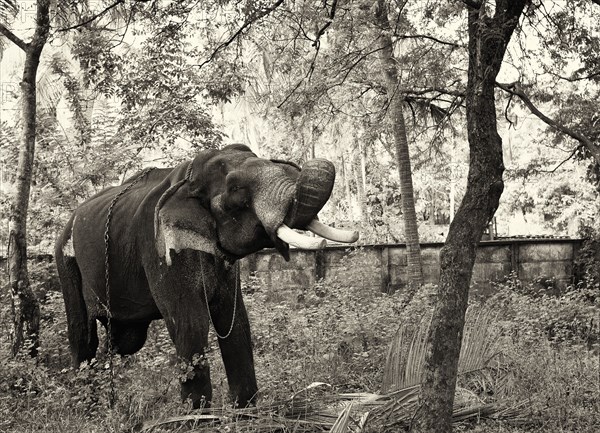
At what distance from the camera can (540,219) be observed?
36.9 meters

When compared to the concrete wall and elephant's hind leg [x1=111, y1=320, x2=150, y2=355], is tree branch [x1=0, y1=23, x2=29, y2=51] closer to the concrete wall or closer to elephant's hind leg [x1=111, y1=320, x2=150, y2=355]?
elephant's hind leg [x1=111, y1=320, x2=150, y2=355]

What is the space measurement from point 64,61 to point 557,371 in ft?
24.6

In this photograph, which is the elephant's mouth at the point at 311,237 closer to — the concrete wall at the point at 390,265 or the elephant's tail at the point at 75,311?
the elephant's tail at the point at 75,311

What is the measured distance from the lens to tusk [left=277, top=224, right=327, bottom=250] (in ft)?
15.5

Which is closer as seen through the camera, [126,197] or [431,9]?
[126,197]

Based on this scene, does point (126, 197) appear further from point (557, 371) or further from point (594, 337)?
point (594, 337)

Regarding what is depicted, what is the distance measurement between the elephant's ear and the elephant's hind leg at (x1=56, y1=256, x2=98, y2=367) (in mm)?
1810

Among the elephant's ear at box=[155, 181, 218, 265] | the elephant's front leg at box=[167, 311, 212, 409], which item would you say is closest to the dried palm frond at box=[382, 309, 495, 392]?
the elephant's front leg at box=[167, 311, 212, 409]

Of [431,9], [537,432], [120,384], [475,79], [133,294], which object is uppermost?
[431,9]

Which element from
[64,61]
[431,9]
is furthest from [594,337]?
[64,61]

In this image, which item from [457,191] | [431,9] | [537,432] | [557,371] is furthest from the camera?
[457,191]

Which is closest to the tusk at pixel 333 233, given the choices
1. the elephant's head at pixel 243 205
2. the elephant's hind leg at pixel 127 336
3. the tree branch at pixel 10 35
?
the elephant's head at pixel 243 205

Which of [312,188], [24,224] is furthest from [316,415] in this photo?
[24,224]

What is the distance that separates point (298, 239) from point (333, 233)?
24 cm
